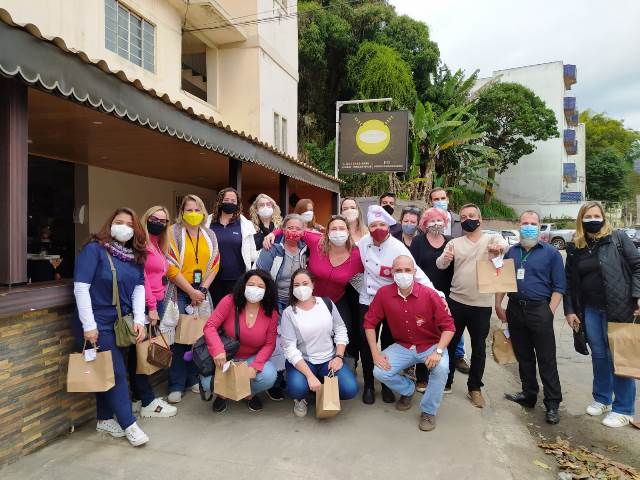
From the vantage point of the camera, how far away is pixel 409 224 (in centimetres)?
489

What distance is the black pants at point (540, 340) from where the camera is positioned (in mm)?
3959

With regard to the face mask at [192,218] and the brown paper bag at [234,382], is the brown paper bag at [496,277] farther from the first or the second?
the face mask at [192,218]

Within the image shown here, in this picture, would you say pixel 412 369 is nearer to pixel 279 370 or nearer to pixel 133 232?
pixel 279 370

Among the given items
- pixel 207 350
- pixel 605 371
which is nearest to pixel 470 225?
pixel 605 371

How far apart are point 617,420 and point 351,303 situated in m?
2.53

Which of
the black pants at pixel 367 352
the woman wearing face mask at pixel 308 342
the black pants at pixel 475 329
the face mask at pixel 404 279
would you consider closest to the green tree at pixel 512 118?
the black pants at pixel 475 329

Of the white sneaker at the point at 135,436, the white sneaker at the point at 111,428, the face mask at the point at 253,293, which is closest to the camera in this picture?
the white sneaker at the point at 135,436

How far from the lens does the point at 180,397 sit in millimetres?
4168

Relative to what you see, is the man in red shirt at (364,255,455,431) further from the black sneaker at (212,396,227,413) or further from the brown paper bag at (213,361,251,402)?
the black sneaker at (212,396,227,413)

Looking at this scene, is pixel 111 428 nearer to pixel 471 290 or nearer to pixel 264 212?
pixel 264 212

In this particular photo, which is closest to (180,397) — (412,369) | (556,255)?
(412,369)

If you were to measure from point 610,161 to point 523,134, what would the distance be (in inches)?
849

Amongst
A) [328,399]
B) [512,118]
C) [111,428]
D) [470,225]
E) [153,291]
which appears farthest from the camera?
[512,118]

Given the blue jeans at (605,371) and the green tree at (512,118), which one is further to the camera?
the green tree at (512,118)
